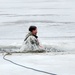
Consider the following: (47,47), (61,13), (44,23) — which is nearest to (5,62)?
(47,47)

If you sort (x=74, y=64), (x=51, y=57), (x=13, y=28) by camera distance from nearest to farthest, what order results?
1. (x=74, y=64)
2. (x=51, y=57)
3. (x=13, y=28)

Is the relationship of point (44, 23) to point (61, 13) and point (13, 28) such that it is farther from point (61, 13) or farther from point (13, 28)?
point (61, 13)

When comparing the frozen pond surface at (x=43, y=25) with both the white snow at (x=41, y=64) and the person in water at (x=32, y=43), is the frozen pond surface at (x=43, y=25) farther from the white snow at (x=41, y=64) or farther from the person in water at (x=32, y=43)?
the white snow at (x=41, y=64)

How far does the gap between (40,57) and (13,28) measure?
307 inches

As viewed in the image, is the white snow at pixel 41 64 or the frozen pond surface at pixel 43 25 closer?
the white snow at pixel 41 64

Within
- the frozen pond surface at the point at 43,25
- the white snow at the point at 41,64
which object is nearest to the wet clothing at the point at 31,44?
the white snow at the point at 41,64

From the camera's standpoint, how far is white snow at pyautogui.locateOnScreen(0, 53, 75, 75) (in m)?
10.1

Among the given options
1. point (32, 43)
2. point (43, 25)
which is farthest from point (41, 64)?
point (43, 25)

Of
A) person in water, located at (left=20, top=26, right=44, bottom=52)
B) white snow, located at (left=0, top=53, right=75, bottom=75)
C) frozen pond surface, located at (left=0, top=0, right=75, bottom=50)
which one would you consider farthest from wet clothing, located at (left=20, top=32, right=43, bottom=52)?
frozen pond surface, located at (left=0, top=0, right=75, bottom=50)

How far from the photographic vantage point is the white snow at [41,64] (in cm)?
1008

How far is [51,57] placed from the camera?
39.2 ft

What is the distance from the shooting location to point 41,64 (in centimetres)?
1098

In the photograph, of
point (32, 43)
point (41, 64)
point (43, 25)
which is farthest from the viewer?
point (43, 25)

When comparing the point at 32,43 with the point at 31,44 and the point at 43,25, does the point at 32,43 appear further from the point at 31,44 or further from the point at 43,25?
the point at 43,25
